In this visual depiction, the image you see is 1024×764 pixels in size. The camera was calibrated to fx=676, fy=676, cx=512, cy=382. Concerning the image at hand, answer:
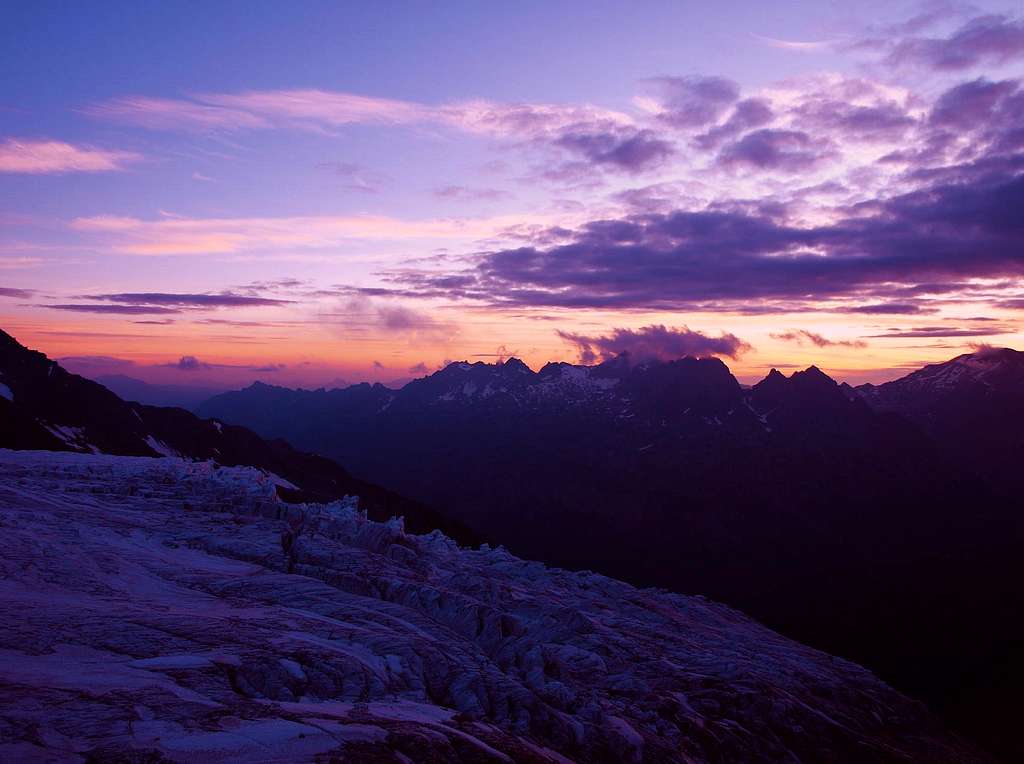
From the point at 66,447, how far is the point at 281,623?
487 feet

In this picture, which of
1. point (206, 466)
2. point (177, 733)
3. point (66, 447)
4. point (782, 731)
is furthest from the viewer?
point (66, 447)

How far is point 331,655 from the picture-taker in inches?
1490

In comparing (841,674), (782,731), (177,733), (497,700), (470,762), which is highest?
(177,733)

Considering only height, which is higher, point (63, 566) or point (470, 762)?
point (63, 566)

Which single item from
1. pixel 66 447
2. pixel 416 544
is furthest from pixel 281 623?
pixel 66 447

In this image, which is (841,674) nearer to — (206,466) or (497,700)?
(497,700)

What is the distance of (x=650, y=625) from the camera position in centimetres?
7250

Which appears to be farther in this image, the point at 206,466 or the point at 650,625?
the point at 206,466

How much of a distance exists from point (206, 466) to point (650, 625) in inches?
2496

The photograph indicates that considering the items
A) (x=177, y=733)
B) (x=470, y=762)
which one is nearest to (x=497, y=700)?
(x=470, y=762)

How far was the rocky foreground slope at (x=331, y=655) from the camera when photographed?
86.8 ft

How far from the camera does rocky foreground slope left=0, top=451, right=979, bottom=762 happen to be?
86.8ft

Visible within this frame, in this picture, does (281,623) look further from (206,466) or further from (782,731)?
(206,466)

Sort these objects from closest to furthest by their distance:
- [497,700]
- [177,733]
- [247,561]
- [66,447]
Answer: [177,733] → [497,700] → [247,561] → [66,447]
